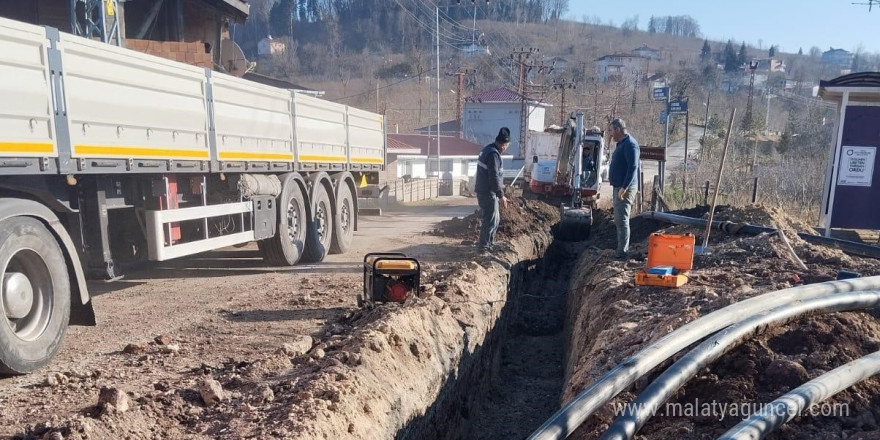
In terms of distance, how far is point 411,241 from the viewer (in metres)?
13.1

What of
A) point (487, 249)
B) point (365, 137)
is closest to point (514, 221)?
point (365, 137)

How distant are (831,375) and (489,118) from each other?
5367 cm

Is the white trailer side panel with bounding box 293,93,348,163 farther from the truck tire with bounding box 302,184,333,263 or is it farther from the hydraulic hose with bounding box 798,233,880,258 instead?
the hydraulic hose with bounding box 798,233,880,258

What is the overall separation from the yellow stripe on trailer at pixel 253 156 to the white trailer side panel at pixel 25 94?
107 inches

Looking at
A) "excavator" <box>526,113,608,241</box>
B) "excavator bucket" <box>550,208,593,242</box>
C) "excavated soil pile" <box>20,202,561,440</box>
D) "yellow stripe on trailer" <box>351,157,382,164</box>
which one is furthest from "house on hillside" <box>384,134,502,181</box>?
"excavated soil pile" <box>20,202,561,440</box>

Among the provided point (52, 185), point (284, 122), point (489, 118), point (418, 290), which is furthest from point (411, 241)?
point (489, 118)

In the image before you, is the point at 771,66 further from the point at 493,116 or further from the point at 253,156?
the point at 253,156

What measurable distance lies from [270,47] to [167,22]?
77.6 meters

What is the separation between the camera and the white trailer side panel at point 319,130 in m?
9.33

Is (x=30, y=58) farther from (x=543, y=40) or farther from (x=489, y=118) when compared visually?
(x=543, y=40)

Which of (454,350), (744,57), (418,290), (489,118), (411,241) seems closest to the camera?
(454,350)

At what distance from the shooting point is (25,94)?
458 centimetres

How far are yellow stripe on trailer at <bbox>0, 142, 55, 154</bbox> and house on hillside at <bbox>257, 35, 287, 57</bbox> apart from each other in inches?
3399

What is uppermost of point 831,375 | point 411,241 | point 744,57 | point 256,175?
point 744,57
